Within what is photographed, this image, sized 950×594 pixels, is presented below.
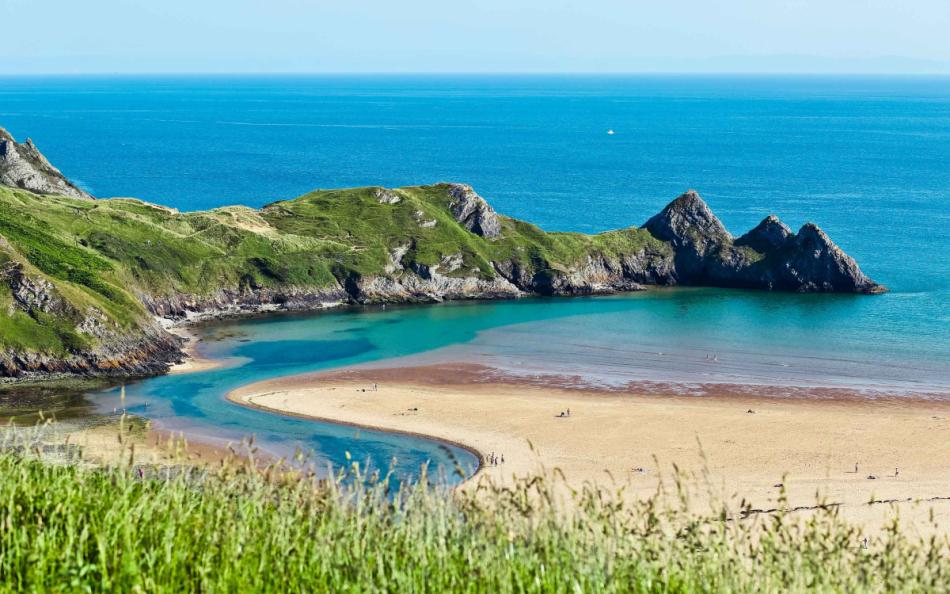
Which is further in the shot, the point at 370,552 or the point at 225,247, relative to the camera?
the point at 225,247

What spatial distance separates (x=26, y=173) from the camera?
14025 centimetres

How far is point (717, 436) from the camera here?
69375 millimetres

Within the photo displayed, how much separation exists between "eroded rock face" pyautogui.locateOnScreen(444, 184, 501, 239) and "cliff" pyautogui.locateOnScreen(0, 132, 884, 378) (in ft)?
0.58

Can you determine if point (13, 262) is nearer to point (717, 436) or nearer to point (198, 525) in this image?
point (717, 436)

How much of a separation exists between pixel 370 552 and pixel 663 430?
170 feet

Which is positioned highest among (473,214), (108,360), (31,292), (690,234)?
(473,214)

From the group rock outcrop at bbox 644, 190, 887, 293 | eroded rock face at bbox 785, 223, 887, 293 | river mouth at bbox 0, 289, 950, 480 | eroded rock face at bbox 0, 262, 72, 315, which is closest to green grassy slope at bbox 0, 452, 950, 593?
river mouth at bbox 0, 289, 950, 480

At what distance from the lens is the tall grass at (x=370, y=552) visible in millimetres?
18891

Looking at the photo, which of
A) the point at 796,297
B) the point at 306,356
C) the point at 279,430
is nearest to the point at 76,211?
the point at 306,356

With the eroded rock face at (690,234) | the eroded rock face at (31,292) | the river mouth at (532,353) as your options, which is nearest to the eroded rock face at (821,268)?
the river mouth at (532,353)

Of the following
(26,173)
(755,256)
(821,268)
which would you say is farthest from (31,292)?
(821,268)

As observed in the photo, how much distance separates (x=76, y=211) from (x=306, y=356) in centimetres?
4099

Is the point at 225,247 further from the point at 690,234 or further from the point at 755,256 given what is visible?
the point at 755,256

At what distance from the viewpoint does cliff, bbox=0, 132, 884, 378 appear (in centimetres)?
10131
